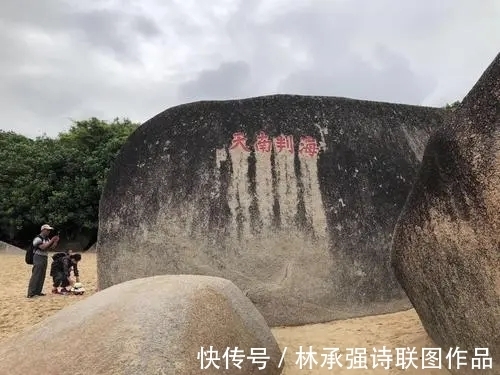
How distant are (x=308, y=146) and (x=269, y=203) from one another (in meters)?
0.90

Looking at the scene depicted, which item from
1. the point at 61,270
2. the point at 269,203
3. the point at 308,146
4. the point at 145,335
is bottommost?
the point at 145,335

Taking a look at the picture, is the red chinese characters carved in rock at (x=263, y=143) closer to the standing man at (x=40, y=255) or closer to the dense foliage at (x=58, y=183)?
the standing man at (x=40, y=255)

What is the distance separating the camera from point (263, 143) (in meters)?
6.24

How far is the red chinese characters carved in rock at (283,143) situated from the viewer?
6.24m

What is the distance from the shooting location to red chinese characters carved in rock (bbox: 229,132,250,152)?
620 centimetres

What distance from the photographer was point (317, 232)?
5.87 m

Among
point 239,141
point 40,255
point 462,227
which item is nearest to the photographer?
point 462,227

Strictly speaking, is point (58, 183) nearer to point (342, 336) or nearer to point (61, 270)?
point (61, 270)

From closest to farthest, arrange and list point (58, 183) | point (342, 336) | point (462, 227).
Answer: point (462, 227)
point (342, 336)
point (58, 183)

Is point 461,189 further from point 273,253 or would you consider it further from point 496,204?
point 273,253

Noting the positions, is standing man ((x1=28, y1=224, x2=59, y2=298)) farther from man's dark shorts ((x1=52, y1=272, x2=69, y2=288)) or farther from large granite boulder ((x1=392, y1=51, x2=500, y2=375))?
large granite boulder ((x1=392, y1=51, x2=500, y2=375))

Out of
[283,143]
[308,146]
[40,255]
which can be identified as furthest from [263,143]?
[40,255]

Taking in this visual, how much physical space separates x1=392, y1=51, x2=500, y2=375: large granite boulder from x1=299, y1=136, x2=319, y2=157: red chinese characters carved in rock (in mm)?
2629

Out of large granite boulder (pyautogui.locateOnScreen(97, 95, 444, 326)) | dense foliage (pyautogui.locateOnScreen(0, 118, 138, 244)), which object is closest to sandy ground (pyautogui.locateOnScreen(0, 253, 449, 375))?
large granite boulder (pyautogui.locateOnScreen(97, 95, 444, 326))
